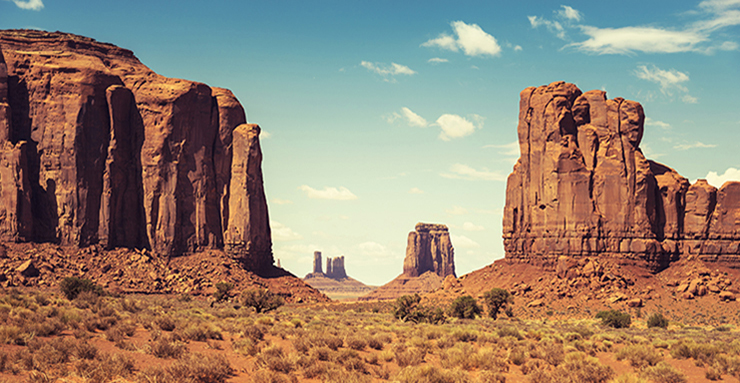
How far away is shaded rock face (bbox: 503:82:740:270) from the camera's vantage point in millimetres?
69875

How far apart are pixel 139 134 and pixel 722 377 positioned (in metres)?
69.5

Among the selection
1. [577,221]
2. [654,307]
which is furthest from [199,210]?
[654,307]

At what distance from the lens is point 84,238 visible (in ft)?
241

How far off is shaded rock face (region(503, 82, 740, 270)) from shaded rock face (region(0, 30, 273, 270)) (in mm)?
35356

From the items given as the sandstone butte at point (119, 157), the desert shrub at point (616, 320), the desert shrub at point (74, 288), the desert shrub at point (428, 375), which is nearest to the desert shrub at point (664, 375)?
the desert shrub at point (428, 375)

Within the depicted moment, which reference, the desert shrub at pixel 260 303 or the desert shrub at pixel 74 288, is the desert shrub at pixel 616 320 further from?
the desert shrub at pixel 74 288

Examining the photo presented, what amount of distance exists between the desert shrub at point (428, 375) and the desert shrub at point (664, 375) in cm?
773

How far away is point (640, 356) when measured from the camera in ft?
91.2

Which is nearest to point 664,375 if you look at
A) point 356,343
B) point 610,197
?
point 356,343

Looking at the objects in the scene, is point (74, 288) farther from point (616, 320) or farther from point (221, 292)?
point (616, 320)

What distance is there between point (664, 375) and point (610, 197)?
49973mm

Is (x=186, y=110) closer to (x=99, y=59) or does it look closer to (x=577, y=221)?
(x=99, y=59)

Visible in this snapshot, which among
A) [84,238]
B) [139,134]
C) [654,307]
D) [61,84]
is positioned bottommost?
[654,307]

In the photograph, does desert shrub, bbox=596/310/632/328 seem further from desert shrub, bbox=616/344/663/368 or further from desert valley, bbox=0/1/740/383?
desert shrub, bbox=616/344/663/368
